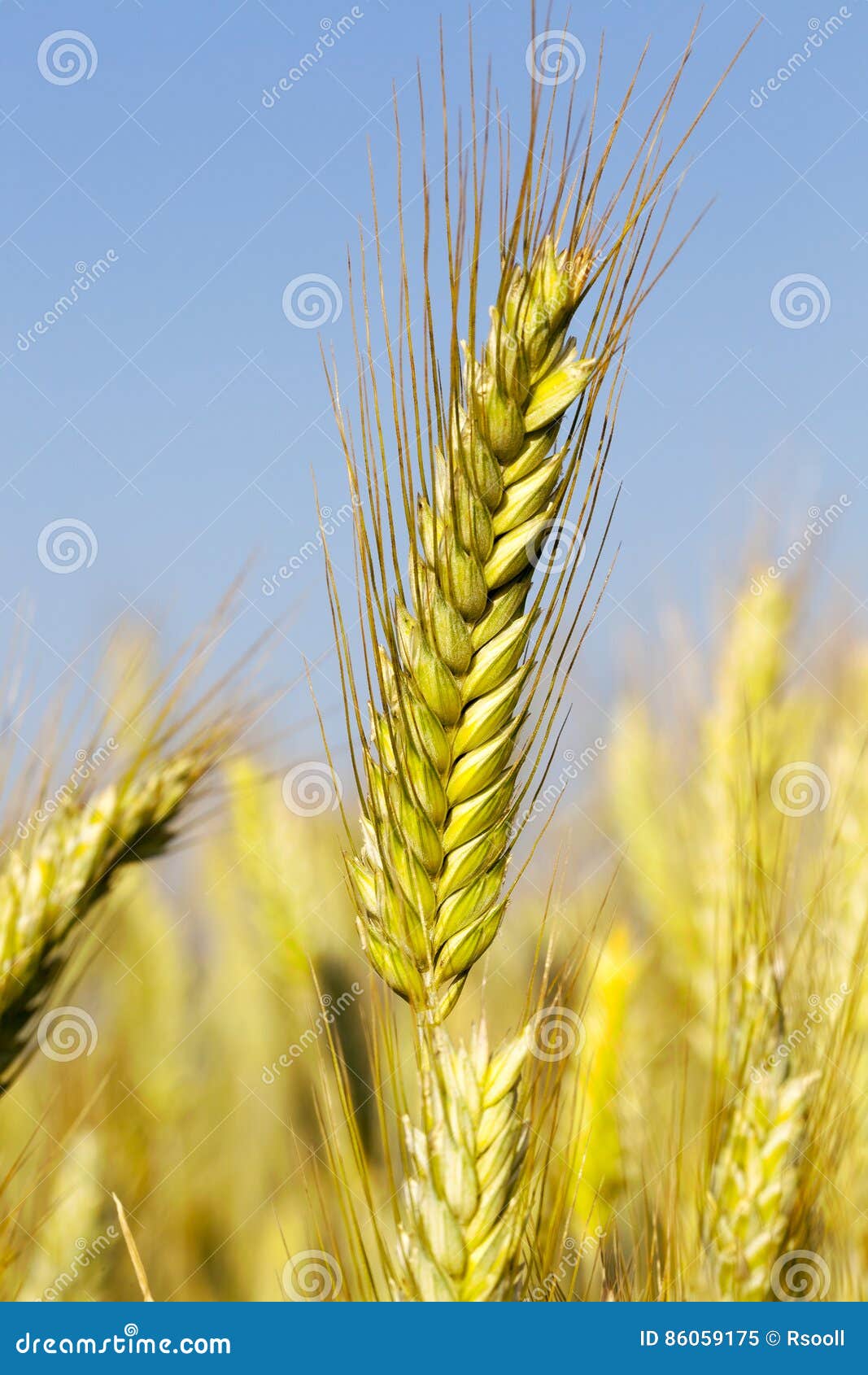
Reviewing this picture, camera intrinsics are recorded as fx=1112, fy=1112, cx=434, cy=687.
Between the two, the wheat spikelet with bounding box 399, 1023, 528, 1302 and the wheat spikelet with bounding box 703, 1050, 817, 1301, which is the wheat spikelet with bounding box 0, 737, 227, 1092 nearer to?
the wheat spikelet with bounding box 399, 1023, 528, 1302

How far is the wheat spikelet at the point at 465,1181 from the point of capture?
111 centimetres

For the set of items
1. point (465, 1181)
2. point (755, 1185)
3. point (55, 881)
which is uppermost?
point (755, 1185)

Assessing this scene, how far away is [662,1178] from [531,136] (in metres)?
1.38

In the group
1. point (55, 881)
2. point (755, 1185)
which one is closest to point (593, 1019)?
point (755, 1185)

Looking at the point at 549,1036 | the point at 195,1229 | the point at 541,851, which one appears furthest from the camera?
the point at 541,851

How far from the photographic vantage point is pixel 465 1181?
111 cm

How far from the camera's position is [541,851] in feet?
12.5

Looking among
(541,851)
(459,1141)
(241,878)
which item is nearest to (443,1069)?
(459,1141)

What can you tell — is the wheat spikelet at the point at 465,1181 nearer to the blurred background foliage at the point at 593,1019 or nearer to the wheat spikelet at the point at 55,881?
the blurred background foliage at the point at 593,1019

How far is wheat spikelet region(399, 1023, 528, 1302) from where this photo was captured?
111 centimetres

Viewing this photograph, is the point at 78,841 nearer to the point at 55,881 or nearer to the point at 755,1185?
the point at 55,881

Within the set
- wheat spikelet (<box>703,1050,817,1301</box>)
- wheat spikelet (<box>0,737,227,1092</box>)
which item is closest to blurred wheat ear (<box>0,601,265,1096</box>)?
wheat spikelet (<box>0,737,227,1092</box>)

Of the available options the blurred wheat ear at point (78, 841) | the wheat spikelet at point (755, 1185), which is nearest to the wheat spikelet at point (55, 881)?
the blurred wheat ear at point (78, 841)
